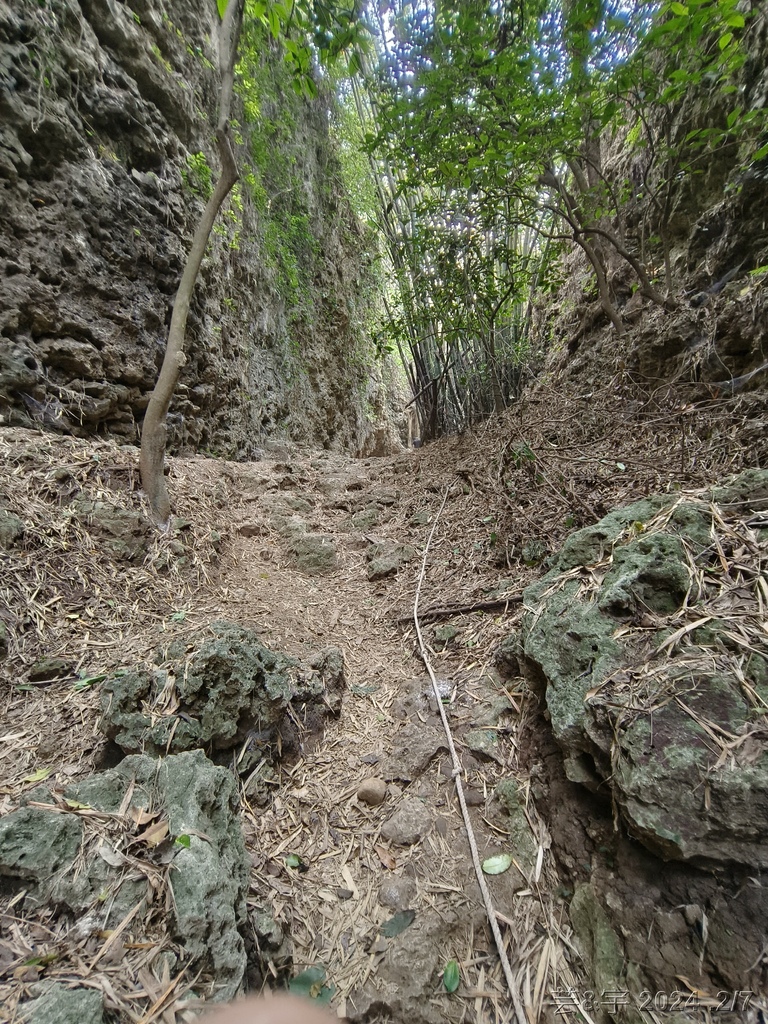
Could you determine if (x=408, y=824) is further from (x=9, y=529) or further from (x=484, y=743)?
(x=9, y=529)

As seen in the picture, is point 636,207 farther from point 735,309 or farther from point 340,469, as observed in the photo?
point 340,469

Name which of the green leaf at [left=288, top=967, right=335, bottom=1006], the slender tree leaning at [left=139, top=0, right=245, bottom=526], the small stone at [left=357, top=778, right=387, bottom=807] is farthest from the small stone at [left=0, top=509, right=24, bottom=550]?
the green leaf at [left=288, top=967, right=335, bottom=1006]

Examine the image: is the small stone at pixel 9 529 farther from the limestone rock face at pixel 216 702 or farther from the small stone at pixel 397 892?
the small stone at pixel 397 892

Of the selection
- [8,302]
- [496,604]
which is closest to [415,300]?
[8,302]

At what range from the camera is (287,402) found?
6.47 m

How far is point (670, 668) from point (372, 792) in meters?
1.01

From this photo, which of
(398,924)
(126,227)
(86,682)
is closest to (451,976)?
(398,924)

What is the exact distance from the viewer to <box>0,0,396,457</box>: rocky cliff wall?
288 cm

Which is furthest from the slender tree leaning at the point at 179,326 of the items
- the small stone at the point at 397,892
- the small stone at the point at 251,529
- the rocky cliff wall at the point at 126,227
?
the small stone at the point at 397,892

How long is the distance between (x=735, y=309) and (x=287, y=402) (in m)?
5.27

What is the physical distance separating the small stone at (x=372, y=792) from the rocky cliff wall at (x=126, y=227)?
118 inches

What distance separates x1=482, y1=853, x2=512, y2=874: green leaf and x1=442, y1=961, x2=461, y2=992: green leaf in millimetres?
220

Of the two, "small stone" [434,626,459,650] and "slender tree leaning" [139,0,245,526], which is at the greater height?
"slender tree leaning" [139,0,245,526]

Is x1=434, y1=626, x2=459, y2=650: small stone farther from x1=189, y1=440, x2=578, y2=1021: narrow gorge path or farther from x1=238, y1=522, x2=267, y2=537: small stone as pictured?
x1=238, y1=522, x2=267, y2=537: small stone
